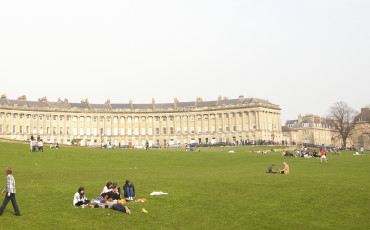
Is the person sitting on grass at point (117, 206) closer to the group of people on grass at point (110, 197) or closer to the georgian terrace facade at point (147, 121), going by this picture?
the group of people on grass at point (110, 197)

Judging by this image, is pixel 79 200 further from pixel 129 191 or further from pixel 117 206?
pixel 129 191

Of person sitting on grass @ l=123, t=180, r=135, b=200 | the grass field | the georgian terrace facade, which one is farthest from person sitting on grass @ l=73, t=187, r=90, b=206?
the georgian terrace facade

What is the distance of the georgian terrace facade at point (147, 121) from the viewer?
368ft

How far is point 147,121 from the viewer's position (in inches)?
4857

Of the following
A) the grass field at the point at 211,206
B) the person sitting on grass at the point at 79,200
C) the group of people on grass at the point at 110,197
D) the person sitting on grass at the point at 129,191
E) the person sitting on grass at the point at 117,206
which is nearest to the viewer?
the grass field at the point at 211,206

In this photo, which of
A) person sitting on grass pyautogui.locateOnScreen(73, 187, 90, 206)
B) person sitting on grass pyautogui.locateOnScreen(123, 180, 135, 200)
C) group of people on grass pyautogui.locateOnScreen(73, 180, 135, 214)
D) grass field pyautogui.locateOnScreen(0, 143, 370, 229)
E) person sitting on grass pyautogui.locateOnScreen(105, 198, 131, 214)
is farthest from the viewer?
person sitting on grass pyautogui.locateOnScreen(123, 180, 135, 200)

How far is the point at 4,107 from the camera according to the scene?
10638 cm

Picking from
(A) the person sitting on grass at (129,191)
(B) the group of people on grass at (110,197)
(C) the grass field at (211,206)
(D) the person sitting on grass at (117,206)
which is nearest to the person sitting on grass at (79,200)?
(B) the group of people on grass at (110,197)

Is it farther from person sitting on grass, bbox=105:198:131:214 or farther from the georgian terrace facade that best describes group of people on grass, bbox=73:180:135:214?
the georgian terrace facade

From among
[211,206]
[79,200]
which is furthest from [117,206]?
[211,206]

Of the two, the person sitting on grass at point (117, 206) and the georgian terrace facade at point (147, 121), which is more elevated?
the georgian terrace facade at point (147, 121)

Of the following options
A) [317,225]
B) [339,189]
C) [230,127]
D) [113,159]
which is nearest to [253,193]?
[339,189]

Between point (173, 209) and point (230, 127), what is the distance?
103 m

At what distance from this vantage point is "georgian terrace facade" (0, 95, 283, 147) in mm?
112062
